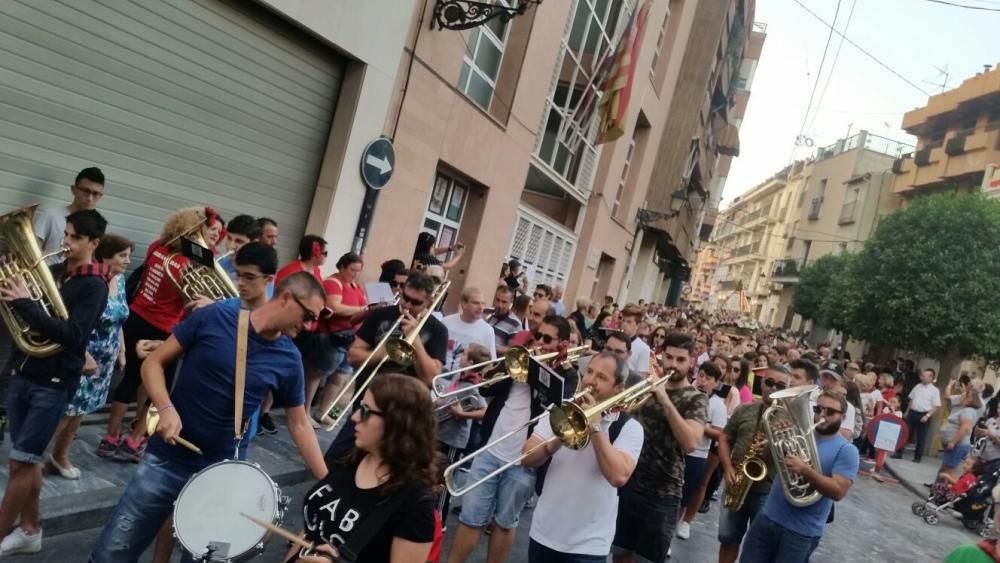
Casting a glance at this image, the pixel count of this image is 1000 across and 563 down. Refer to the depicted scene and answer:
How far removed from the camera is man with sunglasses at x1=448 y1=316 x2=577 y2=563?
16.9ft

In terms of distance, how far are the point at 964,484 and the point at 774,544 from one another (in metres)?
8.70

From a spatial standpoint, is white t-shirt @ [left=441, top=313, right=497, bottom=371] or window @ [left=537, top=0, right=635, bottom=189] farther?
window @ [left=537, top=0, right=635, bottom=189]

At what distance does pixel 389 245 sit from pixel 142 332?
4.73 metres

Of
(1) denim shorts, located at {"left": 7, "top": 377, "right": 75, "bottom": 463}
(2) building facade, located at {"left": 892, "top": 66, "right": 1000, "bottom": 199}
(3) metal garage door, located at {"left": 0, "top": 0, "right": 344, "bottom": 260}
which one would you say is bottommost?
(1) denim shorts, located at {"left": 7, "top": 377, "right": 75, "bottom": 463}

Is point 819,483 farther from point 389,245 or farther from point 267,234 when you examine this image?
point 389,245

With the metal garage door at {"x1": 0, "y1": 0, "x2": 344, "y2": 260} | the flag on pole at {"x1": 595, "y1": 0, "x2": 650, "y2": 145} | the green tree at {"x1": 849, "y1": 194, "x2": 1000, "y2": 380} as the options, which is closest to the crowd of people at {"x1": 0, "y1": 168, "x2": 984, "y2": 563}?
the metal garage door at {"x1": 0, "y1": 0, "x2": 344, "y2": 260}

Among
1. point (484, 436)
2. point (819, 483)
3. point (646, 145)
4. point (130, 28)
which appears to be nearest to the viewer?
point (819, 483)

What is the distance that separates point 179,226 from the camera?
5.52 meters

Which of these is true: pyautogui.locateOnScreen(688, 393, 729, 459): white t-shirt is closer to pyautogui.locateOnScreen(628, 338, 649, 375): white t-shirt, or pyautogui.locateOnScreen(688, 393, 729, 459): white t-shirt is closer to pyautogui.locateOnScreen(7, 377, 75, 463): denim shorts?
pyautogui.locateOnScreen(628, 338, 649, 375): white t-shirt

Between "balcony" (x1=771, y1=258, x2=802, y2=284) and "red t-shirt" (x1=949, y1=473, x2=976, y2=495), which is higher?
"balcony" (x1=771, y1=258, x2=802, y2=284)

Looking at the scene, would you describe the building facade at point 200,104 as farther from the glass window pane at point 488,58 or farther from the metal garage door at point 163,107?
the glass window pane at point 488,58

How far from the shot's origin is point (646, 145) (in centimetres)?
2530

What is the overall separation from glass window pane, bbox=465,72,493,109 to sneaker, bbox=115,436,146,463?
7636mm

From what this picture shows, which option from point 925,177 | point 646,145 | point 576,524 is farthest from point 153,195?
point 925,177
